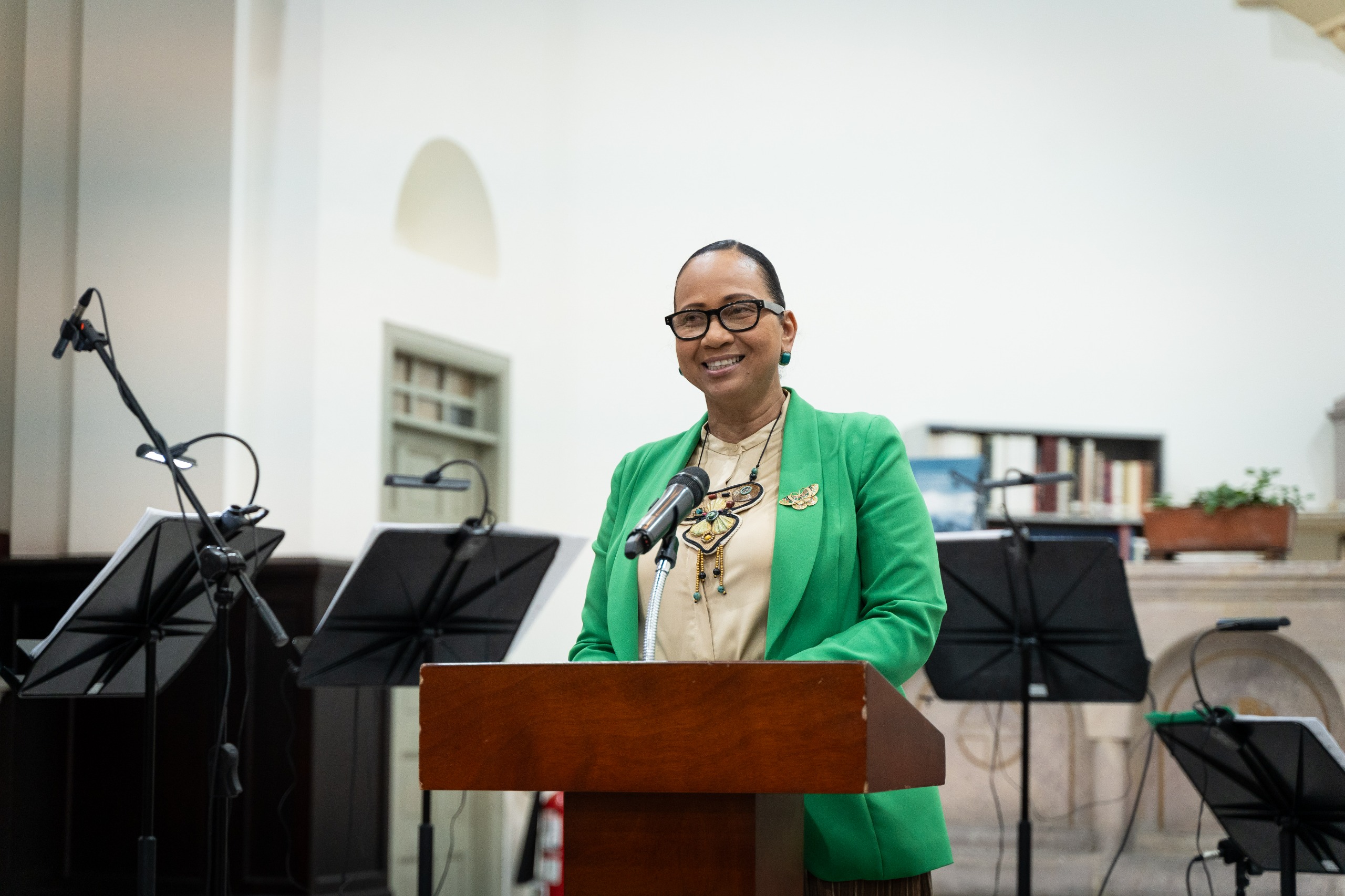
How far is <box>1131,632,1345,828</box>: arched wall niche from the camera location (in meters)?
4.73

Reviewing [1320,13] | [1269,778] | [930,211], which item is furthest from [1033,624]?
[1320,13]

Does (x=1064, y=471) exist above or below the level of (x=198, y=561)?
above

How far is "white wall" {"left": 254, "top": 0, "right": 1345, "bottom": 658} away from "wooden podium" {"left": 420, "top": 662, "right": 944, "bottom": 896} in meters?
5.09

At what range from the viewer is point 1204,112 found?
6.80 metres

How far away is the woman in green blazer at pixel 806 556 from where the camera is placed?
1619mm

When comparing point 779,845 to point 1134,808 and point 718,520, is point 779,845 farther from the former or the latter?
point 1134,808

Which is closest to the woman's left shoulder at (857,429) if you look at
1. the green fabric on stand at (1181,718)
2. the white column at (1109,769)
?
the green fabric on stand at (1181,718)

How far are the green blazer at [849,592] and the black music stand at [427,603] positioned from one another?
60.4 inches

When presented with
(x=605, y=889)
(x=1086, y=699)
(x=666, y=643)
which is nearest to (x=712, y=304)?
(x=666, y=643)

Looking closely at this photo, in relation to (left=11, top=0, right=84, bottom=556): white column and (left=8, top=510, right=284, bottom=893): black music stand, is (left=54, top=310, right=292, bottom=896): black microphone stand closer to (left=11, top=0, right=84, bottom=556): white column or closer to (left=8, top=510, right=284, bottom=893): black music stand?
(left=8, top=510, right=284, bottom=893): black music stand

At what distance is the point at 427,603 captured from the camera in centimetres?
354

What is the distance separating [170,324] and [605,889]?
166 inches

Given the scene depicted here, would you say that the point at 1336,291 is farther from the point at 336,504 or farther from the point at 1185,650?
the point at 336,504

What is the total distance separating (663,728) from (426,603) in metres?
2.32
